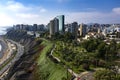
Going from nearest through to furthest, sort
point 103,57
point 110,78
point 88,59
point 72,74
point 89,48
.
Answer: point 110,78 < point 72,74 < point 88,59 < point 103,57 < point 89,48

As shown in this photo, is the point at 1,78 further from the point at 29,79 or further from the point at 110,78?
the point at 110,78

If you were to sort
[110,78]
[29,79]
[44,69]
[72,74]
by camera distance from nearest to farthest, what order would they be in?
[110,78]
[72,74]
[29,79]
[44,69]

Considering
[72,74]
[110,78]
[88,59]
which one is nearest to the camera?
[110,78]

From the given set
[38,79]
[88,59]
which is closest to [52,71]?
[38,79]

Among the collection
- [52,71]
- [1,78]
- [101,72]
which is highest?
[101,72]

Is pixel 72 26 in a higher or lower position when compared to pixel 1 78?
higher

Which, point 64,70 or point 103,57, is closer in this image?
point 64,70

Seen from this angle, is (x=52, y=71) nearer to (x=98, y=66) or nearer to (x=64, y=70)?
(x=64, y=70)

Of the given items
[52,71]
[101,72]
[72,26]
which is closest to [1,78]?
[52,71]

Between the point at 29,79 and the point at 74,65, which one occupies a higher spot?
the point at 74,65
